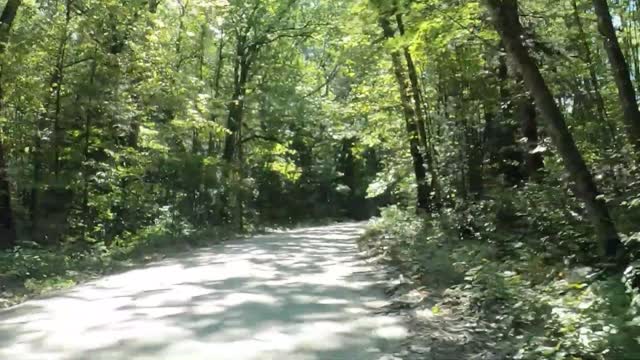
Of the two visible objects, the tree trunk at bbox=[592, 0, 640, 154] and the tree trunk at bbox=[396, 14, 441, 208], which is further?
the tree trunk at bbox=[396, 14, 441, 208]

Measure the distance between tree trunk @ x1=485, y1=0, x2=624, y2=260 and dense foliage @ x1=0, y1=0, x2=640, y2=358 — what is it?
3 centimetres

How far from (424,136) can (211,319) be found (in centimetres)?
1140

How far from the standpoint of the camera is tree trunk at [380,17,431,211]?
20.1 meters

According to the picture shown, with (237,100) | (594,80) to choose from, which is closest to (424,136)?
(594,80)

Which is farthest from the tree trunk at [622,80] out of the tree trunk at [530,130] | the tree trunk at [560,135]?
the tree trunk at [530,130]

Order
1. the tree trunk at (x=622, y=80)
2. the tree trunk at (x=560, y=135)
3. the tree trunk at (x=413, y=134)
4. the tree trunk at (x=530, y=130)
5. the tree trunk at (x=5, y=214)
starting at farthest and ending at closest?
1. the tree trunk at (x=413, y=134)
2. the tree trunk at (x=5, y=214)
3. the tree trunk at (x=530, y=130)
4. the tree trunk at (x=622, y=80)
5. the tree trunk at (x=560, y=135)

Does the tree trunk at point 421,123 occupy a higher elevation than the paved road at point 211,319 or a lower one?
higher

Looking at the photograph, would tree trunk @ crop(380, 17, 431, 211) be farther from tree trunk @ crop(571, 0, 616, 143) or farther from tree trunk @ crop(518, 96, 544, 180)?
tree trunk @ crop(571, 0, 616, 143)

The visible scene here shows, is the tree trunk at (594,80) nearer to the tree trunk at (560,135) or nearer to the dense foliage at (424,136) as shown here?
the dense foliage at (424,136)

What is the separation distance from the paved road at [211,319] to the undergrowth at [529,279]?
117 centimetres

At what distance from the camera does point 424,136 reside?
62.9 feet

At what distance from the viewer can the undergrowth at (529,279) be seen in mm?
5582

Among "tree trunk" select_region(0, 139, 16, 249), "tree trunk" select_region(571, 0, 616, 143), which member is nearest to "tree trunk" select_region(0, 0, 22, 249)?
"tree trunk" select_region(0, 139, 16, 249)

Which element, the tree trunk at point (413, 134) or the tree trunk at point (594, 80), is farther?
the tree trunk at point (413, 134)
